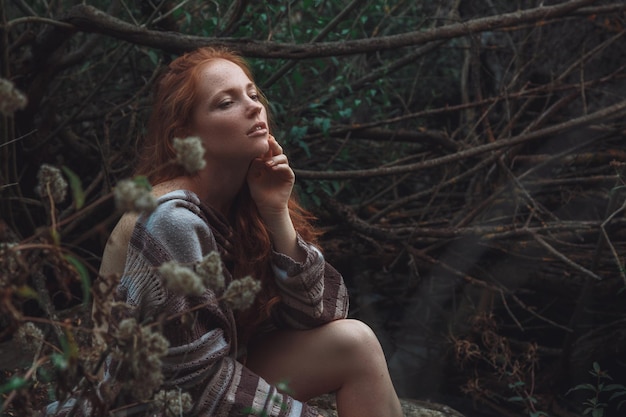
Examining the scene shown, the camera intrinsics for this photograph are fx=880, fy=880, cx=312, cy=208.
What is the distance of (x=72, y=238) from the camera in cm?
395

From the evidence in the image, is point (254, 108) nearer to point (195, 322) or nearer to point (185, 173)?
point (185, 173)

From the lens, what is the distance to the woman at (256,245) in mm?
2270

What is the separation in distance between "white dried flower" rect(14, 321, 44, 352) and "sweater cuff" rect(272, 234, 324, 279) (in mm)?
875

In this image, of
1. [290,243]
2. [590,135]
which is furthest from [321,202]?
[290,243]

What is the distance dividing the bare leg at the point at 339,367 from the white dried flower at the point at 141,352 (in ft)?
3.38

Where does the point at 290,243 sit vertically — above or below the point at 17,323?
below

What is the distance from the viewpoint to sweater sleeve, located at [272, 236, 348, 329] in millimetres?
2322

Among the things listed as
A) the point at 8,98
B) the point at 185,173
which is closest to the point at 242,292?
the point at 8,98

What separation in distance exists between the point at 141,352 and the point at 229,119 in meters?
1.07

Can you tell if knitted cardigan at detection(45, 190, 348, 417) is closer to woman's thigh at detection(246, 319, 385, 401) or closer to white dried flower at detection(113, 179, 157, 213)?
woman's thigh at detection(246, 319, 385, 401)

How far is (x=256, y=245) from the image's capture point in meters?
2.41

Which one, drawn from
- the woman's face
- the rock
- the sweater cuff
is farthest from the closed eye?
the rock

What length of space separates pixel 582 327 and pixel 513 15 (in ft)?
4.52

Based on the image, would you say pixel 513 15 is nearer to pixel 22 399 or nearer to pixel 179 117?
pixel 179 117
